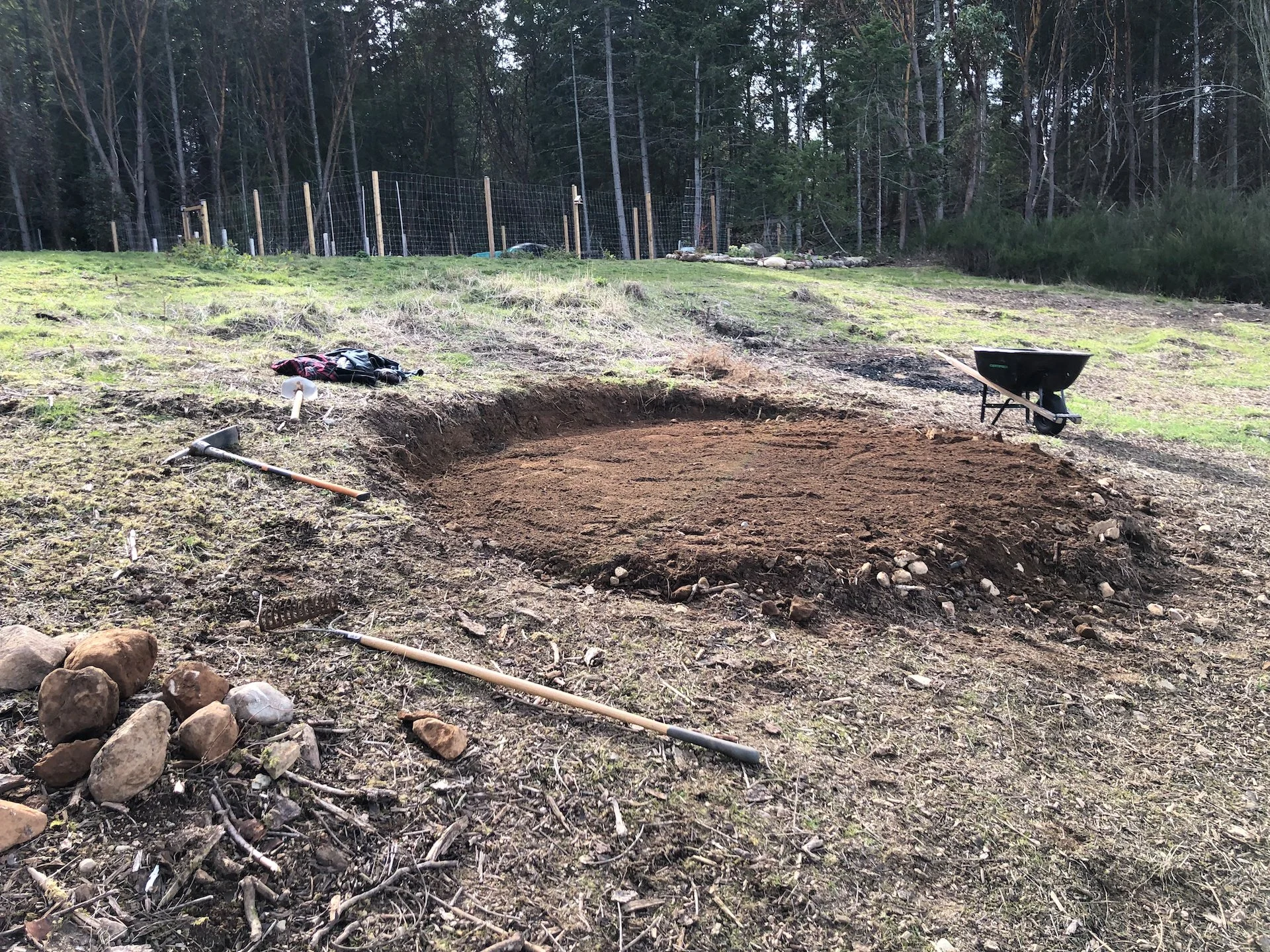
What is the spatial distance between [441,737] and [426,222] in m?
18.7

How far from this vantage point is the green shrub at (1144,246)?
45.7ft

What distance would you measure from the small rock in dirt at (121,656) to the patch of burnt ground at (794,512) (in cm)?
151

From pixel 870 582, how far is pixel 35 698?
2703 millimetres

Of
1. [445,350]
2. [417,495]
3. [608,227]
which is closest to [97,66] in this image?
[608,227]

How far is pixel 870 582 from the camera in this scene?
10.6 ft

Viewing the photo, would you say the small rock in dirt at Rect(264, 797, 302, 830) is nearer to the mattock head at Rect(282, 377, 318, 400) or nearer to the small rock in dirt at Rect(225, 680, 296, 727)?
the small rock in dirt at Rect(225, 680, 296, 727)

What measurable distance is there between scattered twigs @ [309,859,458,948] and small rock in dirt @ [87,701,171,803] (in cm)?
54

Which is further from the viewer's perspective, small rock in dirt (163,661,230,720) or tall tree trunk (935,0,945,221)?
tall tree trunk (935,0,945,221)

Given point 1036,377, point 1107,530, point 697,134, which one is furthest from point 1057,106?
point 1107,530

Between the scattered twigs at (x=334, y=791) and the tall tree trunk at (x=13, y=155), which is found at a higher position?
the tall tree trunk at (x=13, y=155)

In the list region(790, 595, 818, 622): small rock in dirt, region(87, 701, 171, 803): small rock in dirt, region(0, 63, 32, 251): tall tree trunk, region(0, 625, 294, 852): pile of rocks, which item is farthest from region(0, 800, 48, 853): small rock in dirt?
region(0, 63, 32, 251): tall tree trunk

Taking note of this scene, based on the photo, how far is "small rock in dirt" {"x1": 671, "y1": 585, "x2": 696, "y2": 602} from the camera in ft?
10.2

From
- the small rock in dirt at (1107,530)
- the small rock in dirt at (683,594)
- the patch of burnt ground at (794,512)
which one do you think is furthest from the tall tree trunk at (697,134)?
the small rock in dirt at (683,594)

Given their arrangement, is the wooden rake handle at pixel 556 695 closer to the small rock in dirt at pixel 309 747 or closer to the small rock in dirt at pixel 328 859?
the small rock in dirt at pixel 309 747
